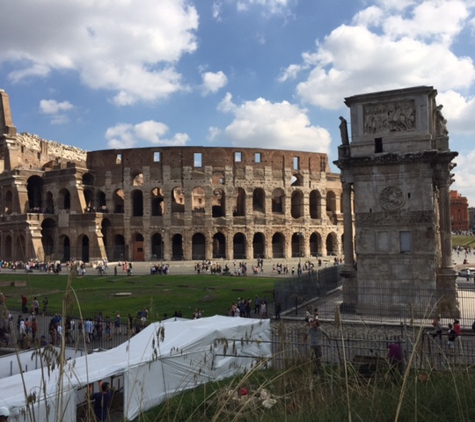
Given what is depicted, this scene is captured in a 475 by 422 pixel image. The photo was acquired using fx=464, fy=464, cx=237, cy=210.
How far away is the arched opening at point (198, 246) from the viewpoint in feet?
157

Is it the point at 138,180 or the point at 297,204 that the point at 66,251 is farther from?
the point at 297,204

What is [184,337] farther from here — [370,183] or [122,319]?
[370,183]

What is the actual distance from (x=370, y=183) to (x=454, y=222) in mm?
94296

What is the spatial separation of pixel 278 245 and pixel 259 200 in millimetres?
5665

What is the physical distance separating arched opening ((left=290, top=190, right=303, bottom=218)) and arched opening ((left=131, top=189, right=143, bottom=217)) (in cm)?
1685

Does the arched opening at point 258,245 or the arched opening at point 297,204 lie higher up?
the arched opening at point 297,204

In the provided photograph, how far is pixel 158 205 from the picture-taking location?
5162 cm

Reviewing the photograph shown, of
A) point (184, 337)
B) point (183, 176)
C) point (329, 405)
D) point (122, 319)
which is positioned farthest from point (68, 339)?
point (183, 176)

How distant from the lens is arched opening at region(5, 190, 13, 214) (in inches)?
1921

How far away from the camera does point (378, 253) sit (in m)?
16.9

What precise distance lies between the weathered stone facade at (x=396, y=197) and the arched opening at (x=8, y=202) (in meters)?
41.8

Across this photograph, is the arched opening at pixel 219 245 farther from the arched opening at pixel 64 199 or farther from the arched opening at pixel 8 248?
the arched opening at pixel 8 248

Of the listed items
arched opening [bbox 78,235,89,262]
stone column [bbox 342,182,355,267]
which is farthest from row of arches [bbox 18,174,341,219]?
stone column [bbox 342,182,355,267]

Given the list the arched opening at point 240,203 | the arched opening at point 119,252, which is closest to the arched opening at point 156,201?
the arched opening at point 119,252
